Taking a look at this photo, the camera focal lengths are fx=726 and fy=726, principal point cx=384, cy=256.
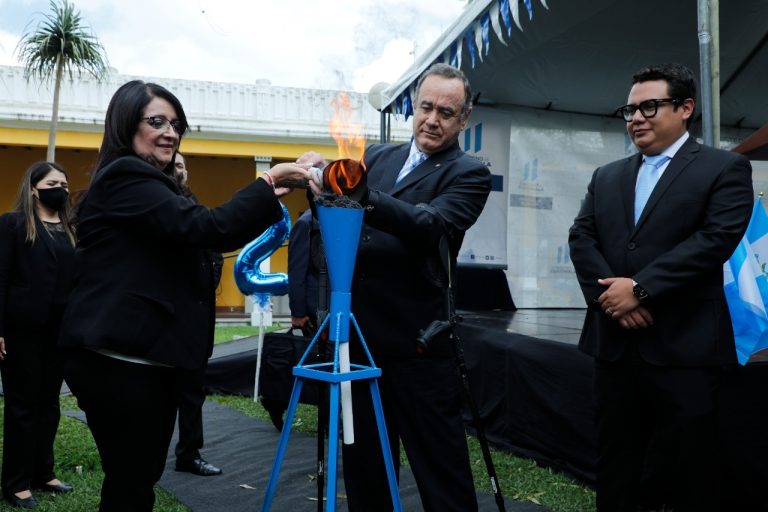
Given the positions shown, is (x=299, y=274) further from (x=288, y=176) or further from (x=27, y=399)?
(x=288, y=176)

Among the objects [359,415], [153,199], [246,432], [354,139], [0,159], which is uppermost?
[0,159]

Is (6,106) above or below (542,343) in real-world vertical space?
above

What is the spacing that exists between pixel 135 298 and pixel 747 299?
7.94ft

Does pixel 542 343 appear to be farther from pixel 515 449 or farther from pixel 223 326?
pixel 223 326

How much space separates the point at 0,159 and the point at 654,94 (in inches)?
719

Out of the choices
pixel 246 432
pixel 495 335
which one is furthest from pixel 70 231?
pixel 495 335

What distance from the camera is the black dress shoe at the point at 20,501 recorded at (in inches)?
158

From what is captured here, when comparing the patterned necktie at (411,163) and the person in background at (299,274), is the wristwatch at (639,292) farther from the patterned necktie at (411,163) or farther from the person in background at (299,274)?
the person in background at (299,274)

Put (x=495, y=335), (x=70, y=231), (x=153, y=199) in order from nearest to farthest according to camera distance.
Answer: (x=153, y=199), (x=70, y=231), (x=495, y=335)

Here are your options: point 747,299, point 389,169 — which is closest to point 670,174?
point 747,299

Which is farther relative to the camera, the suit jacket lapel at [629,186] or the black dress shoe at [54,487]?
the black dress shoe at [54,487]

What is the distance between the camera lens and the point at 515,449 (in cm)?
504

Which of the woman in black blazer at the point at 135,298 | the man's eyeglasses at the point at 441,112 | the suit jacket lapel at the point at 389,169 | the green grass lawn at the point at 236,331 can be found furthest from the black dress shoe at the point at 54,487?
the green grass lawn at the point at 236,331

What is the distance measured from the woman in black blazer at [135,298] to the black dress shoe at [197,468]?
8.71 ft
